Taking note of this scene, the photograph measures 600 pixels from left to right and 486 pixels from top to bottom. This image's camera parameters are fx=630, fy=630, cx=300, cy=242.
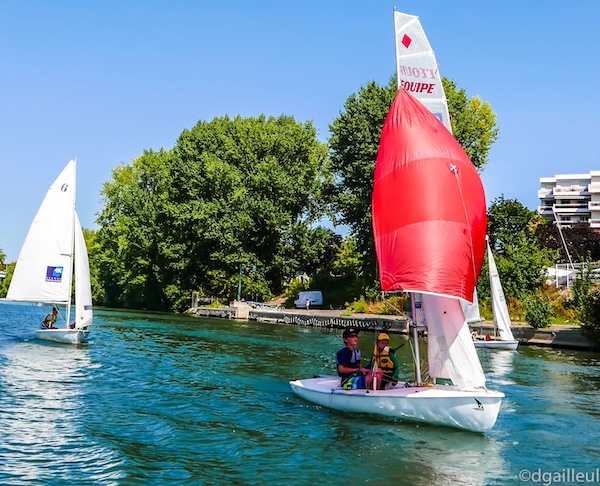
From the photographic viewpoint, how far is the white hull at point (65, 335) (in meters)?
29.2

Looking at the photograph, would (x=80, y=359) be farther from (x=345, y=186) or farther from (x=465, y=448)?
(x=345, y=186)

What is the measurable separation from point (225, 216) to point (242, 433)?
51932 mm

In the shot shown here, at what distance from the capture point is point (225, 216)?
65.4 metres

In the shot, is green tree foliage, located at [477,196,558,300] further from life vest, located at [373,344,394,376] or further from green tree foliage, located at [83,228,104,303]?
green tree foliage, located at [83,228,104,303]

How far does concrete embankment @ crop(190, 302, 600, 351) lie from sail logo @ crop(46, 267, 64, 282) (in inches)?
606

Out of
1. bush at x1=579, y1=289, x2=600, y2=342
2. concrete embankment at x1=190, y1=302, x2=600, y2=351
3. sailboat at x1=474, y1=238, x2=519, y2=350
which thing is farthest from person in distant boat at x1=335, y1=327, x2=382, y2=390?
bush at x1=579, y1=289, x2=600, y2=342

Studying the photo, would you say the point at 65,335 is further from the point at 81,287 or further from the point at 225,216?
the point at 225,216

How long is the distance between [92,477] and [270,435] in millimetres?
4395

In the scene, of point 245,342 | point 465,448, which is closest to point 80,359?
point 245,342

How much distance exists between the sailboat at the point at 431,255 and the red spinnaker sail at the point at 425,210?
0.08 feet

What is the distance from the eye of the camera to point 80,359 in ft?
82.6

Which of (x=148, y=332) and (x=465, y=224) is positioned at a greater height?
(x=465, y=224)

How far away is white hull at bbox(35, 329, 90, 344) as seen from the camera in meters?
29.2

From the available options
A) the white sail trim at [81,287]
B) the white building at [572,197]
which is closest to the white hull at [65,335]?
the white sail trim at [81,287]
